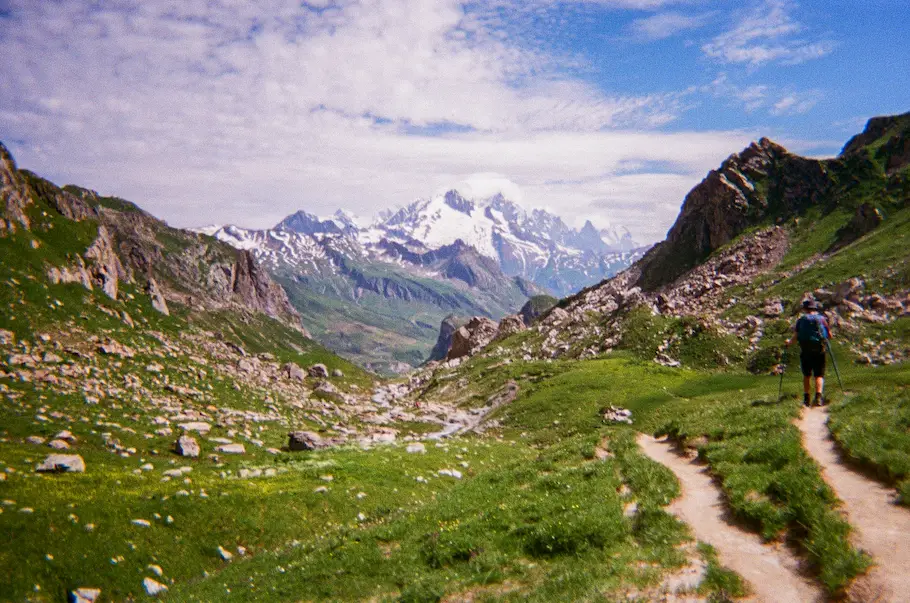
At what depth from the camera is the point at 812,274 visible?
8594 centimetres

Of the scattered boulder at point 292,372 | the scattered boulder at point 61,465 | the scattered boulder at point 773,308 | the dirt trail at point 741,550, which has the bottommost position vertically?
the scattered boulder at point 292,372

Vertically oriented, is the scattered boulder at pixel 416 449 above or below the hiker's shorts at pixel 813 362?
below

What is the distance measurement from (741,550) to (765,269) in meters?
114

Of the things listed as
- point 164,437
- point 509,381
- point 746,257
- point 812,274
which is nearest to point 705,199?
point 746,257

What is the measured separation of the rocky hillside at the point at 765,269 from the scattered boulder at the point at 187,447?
56640 millimetres

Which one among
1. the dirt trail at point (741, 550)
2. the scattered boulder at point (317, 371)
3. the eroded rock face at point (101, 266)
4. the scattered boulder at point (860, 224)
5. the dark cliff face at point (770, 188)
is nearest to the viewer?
the dirt trail at point (741, 550)

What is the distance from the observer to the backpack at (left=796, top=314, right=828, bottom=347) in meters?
23.0

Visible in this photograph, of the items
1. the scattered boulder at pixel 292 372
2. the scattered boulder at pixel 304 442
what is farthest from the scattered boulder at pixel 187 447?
the scattered boulder at pixel 292 372

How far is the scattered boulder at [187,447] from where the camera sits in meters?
32.2

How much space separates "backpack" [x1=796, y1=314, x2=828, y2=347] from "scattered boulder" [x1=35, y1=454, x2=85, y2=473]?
115 ft

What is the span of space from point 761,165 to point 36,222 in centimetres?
16168

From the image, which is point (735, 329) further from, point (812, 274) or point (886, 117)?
point (886, 117)

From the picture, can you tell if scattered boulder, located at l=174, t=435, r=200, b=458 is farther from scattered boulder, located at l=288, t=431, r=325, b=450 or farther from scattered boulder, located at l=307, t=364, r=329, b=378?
scattered boulder, located at l=307, t=364, r=329, b=378

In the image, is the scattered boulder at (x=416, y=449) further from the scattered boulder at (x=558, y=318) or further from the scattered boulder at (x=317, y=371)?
the scattered boulder at (x=558, y=318)
